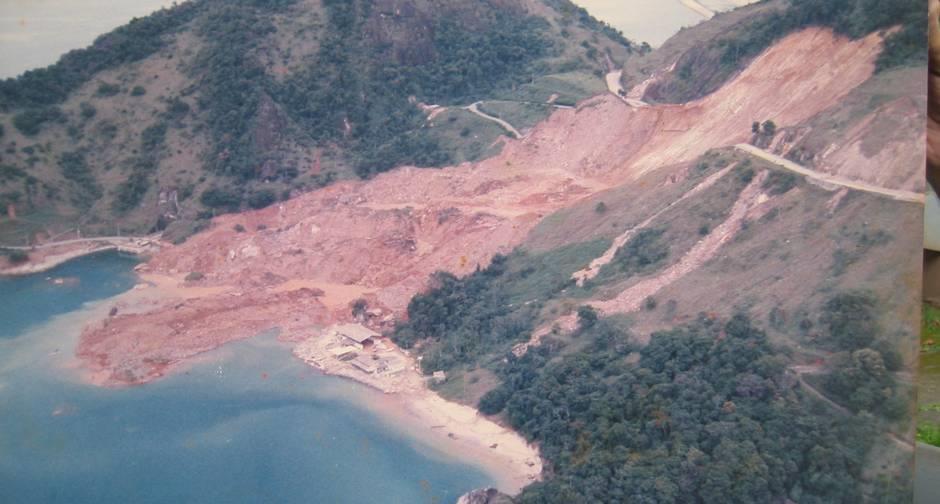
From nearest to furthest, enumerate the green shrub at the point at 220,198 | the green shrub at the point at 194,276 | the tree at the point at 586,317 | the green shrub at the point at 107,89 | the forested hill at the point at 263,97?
the forested hill at the point at 263,97 → the green shrub at the point at 194,276 → the tree at the point at 586,317 → the green shrub at the point at 107,89 → the green shrub at the point at 220,198

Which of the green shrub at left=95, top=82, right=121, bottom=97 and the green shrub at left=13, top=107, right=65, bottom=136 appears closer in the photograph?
the green shrub at left=13, top=107, right=65, bottom=136

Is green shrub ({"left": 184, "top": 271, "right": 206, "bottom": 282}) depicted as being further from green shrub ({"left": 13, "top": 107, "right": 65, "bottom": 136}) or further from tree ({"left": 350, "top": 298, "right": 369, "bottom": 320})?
green shrub ({"left": 13, "top": 107, "right": 65, "bottom": 136})

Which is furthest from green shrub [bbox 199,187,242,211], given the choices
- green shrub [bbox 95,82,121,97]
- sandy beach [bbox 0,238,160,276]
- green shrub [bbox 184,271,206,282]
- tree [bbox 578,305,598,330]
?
tree [bbox 578,305,598,330]

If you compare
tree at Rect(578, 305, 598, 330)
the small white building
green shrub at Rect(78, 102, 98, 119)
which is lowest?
the small white building

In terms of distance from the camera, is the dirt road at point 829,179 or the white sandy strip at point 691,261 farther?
the white sandy strip at point 691,261

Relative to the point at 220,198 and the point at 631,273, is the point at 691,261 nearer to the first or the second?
the point at 631,273

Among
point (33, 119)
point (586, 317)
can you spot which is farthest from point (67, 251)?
point (586, 317)

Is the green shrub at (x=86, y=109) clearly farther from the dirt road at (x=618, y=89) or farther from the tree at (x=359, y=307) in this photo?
the dirt road at (x=618, y=89)

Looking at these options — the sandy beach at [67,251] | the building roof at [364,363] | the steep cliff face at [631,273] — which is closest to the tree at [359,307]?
the steep cliff face at [631,273]
